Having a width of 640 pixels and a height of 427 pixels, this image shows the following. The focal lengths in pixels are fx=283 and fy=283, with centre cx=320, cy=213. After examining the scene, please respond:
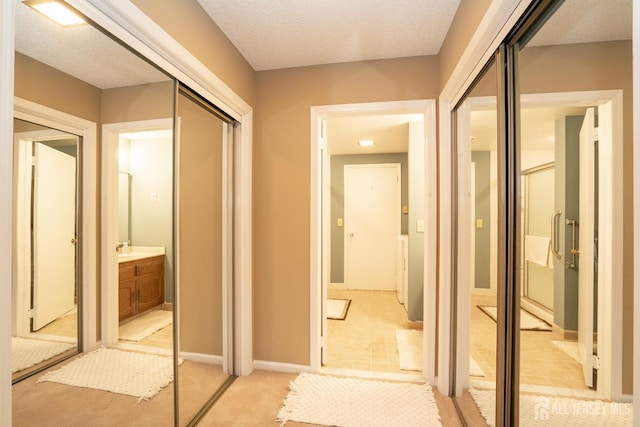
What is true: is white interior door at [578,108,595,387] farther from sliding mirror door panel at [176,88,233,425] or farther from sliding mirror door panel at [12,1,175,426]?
sliding mirror door panel at [176,88,233,425]

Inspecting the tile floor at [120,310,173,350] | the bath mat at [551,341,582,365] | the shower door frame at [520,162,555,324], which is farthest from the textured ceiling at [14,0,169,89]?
the bath mat at [551,341,582,365]

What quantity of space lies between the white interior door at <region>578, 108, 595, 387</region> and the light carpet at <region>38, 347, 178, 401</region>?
180cm

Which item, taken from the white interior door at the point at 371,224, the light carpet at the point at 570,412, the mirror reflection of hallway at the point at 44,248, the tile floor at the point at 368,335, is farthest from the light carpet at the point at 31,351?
the white interior door at the point at 371,224

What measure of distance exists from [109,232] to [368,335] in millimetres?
2791

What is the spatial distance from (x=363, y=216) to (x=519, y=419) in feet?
14.2

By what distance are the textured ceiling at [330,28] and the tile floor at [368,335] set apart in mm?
2639

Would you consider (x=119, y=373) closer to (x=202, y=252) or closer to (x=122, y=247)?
(x=122, y=247)

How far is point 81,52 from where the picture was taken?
115cm

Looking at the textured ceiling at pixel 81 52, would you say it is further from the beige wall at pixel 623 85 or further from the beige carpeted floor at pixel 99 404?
the beige wall at pixel 623 85

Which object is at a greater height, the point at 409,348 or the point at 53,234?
the point at 53,234

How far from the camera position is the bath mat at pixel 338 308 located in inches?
154

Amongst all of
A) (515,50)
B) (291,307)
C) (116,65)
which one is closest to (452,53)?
(515,50)

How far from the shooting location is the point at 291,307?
7.93 feet

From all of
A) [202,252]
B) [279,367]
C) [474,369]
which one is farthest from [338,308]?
[202,252]
